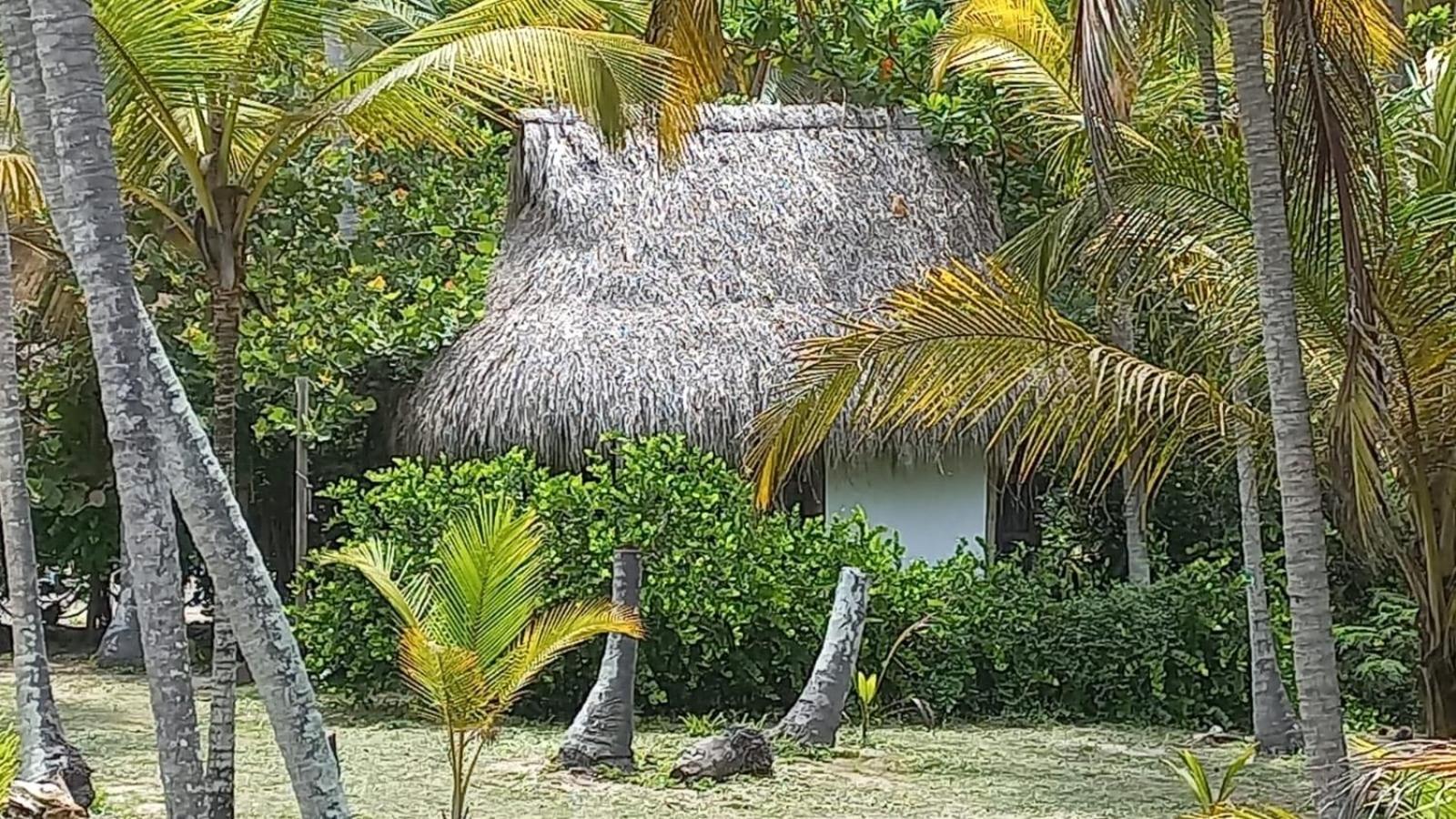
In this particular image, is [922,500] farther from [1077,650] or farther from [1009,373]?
[1009,373]

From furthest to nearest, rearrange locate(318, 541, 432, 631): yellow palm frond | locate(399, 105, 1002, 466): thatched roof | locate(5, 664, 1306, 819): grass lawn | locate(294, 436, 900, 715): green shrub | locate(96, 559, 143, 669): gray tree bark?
locate(96, 559, 143, 669): gray tree bark
locate(399, 105, 1002, 466): thatched roof
locate(294, 436, 900, 715): green shrub
locate(5, 664, 1306, 819): grass lawn
locate(318, 541, 432, 631): yellow palm frond

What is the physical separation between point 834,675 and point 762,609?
46.9 inches

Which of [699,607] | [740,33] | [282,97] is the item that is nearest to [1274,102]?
[699,607]

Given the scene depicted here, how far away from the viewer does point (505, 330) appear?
1160 centimetres

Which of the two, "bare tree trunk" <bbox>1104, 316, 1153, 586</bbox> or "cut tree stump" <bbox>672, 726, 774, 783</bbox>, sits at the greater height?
"bare tree trunk" <bbox>1104, 316, 1153, 586</bbox>

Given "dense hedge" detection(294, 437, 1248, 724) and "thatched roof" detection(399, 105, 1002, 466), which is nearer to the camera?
"dense hedge" detection(294, 437, 1248, 724)

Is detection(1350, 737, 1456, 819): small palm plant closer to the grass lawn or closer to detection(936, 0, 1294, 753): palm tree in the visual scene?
detection(936, 0, 1294, 753): palm tree

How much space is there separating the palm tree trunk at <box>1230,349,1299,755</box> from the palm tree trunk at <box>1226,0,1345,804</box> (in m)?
4.00

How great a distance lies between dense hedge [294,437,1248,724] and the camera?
1024cm

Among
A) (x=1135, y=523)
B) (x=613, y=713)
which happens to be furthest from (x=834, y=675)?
(x=1135, y=523)

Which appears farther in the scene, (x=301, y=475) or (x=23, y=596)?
(x=301, y=475)

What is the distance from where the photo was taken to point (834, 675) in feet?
30.2

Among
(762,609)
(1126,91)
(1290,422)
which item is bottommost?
(762,609)

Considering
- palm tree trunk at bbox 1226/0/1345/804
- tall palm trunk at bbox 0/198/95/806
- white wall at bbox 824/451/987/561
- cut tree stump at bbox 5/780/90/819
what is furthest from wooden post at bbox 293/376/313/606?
palm tree trunk at bbox 1226/0/1345/804
